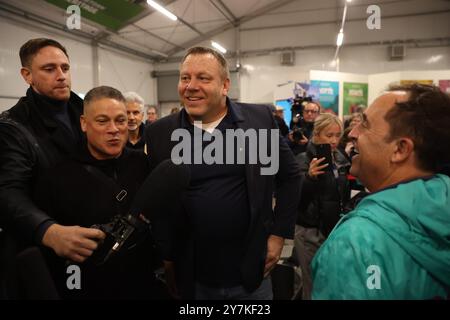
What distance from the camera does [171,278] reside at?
5.20ft

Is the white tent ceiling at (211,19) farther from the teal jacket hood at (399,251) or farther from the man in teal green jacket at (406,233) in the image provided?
the teal jacket hood at (399,251)

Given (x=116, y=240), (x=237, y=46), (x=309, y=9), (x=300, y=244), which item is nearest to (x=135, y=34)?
(x=237, y=46)

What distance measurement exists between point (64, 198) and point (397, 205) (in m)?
1.17

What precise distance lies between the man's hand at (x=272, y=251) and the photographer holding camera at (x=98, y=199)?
573mm

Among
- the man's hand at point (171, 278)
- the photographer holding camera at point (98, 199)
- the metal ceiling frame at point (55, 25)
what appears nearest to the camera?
the photographer holding camera at point (98, 199)

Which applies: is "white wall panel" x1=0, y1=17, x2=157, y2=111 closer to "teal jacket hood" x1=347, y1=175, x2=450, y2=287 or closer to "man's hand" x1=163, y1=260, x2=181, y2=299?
"man's hand" x1=163, y1=260, x2=181, y2=299

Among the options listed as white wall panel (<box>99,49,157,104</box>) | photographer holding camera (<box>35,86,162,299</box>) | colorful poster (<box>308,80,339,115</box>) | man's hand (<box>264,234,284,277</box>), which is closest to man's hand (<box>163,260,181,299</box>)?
photographer holding camera (<box>35,86,162,299</box>)

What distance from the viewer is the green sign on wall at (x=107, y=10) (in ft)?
22.0

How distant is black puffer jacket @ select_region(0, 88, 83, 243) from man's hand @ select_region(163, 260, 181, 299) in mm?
645

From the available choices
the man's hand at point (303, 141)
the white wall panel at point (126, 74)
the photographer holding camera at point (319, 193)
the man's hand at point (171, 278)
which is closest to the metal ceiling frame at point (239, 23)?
the white wall panel at point (126, 74)

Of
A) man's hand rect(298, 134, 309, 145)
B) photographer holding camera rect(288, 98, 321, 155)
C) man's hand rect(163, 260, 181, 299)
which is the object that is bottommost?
man's hand rect(163, 260, 181, 299)

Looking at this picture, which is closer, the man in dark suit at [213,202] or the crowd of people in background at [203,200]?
the crowd of people in background at [203,200]

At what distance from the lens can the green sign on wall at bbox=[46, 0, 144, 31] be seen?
670 centimetres
